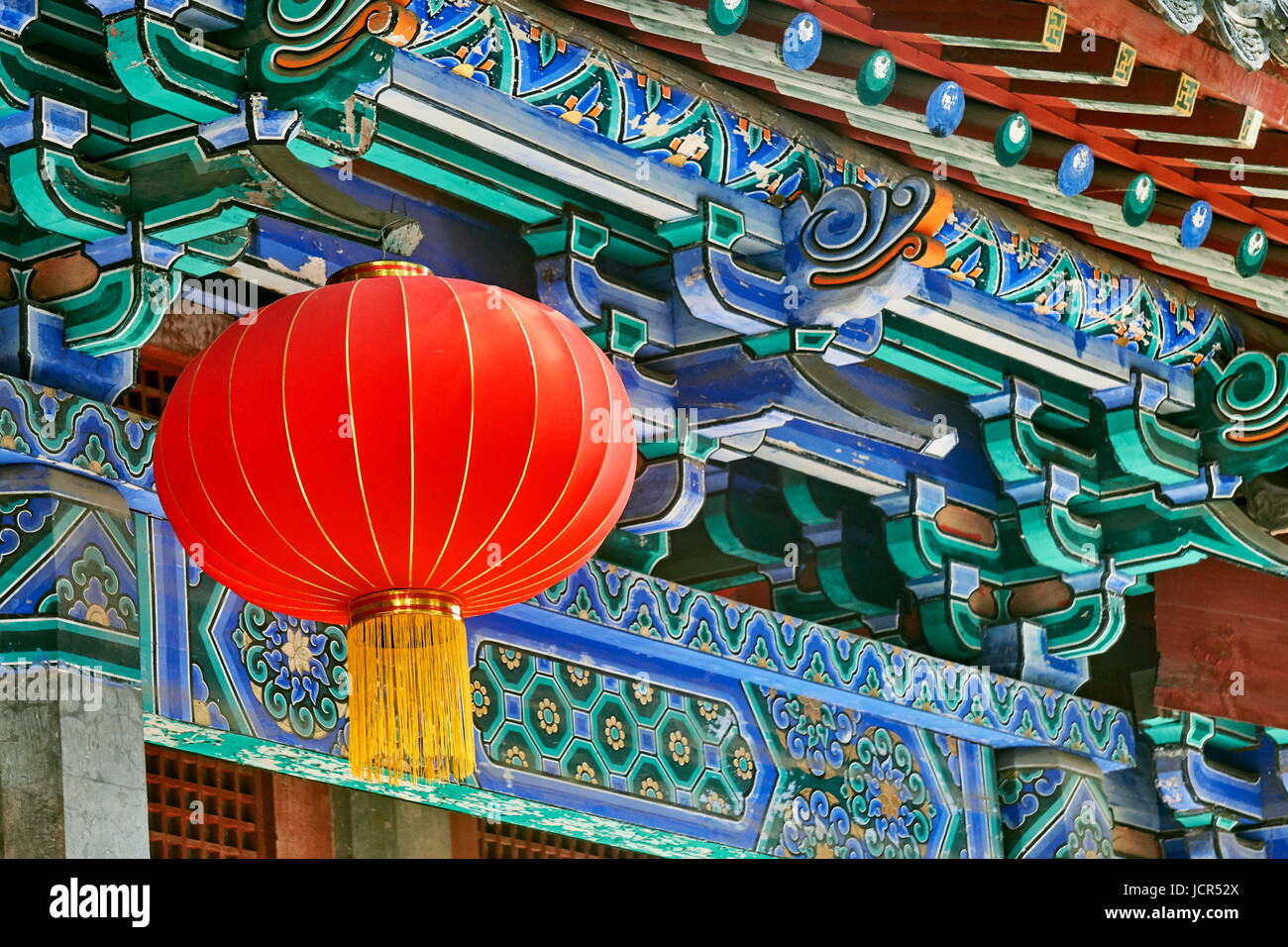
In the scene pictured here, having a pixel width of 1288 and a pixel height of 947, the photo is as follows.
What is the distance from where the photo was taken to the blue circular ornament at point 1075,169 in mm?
6617

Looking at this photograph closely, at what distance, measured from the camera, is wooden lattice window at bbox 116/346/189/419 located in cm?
623

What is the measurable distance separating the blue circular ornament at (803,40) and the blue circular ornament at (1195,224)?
1.44 metres

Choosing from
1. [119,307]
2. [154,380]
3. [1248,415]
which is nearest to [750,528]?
[1248,415]

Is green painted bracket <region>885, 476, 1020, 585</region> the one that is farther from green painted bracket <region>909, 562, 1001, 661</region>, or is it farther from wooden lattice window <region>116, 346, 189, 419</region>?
wooden lattice window <region>116, 346, 189, 419</region>

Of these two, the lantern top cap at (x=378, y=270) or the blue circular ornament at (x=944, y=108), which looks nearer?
the lantern top cap at (x=378, y=270)

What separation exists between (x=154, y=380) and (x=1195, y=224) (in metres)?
2.43

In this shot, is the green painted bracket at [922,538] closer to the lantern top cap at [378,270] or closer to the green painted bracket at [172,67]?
the lantern top cap at [378,270]

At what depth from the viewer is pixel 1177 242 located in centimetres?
726

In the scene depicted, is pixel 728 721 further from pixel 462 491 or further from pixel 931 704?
pixel 462 491

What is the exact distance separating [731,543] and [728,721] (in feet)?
1.89

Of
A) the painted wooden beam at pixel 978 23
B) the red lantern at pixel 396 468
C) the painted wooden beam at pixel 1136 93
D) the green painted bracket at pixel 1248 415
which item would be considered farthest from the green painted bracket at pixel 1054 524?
the red lantern at pixel 396 468

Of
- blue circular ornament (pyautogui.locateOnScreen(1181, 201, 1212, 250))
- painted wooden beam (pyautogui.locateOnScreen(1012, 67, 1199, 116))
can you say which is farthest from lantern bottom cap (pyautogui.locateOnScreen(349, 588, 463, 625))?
blue circular ornament (pyautogui.locateOnScreen(1181, 201, 1212, 250))

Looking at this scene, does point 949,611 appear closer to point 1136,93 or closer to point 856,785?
point 856,785

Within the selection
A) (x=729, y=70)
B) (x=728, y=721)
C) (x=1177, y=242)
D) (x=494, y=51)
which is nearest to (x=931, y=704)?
(x=728, y=721)
